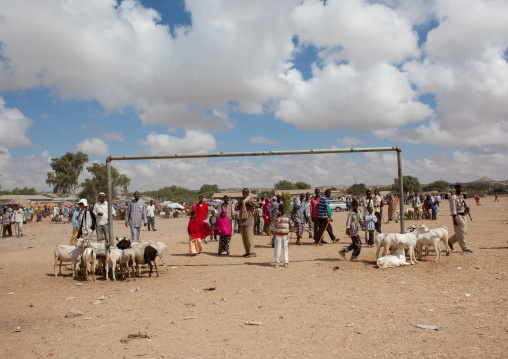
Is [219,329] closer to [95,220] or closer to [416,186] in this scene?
[95,220]

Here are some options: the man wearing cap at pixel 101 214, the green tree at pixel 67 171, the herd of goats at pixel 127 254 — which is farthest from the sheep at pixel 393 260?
the green tree at pixel 67 171

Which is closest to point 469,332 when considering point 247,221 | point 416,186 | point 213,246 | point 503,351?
point 503,351

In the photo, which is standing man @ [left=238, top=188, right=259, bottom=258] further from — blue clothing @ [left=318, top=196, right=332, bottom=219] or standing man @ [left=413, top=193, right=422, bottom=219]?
standing man @ [left=413, top=193, right=422, bottom=219]

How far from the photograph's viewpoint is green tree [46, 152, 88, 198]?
65500mm

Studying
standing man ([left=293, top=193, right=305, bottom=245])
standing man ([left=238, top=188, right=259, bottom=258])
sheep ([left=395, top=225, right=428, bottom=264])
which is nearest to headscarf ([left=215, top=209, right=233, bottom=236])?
standing man ([left=238, top=188, right=259, bottom=258])

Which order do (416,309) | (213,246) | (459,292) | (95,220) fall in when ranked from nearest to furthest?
(416,309) < (459,292) < (95,220) < (213,246)

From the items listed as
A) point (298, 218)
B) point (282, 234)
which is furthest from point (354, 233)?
point (298, 218)

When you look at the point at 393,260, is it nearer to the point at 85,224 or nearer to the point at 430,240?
the point at 430,240

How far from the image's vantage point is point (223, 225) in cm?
1181

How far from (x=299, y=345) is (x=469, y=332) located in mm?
2262

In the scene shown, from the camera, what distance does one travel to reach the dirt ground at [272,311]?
14.4ft

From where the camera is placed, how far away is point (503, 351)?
401 cm

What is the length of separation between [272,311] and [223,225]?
20.1 ft

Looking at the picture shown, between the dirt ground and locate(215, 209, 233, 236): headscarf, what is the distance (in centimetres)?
203
